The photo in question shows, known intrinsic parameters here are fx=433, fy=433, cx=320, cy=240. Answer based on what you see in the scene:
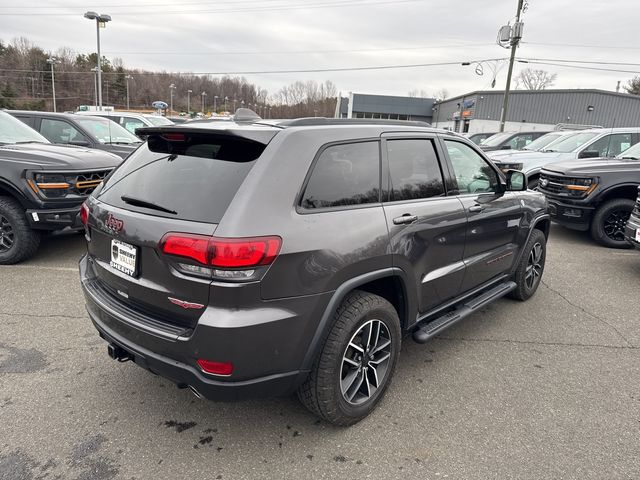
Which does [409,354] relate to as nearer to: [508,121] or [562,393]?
[562,393]

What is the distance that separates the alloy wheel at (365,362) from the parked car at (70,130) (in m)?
6.53

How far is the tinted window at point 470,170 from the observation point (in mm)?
3445

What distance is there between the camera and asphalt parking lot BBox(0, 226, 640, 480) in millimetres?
2289

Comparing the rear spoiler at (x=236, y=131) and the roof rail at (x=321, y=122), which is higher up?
the roof rail at (x=321, y=122)

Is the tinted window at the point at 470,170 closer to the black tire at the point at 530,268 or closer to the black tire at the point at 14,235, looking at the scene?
the black tire at the point at 530,268

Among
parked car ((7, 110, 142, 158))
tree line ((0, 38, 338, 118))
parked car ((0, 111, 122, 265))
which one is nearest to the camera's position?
parked car ((0, 111, 122, 265))

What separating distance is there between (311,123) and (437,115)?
60.3 meters

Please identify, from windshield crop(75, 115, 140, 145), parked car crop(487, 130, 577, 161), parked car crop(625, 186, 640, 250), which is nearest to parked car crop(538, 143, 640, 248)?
parked car crop(625, 186, 640, 250)

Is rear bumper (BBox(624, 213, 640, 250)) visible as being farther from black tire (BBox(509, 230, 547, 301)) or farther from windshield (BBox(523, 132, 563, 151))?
windshield (BBox(523, 132, 563, 151))

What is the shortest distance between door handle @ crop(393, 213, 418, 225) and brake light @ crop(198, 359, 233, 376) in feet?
4.19

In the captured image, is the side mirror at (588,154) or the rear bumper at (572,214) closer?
the rear bumper at (572,214)

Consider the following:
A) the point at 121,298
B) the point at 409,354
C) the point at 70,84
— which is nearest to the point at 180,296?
the point at 121,298

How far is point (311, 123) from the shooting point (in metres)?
2.55

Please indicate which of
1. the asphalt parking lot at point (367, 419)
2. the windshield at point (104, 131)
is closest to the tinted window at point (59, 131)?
the windshield at point (104, 131)
